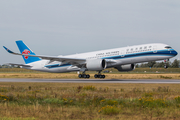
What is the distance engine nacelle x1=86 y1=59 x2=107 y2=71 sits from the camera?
3831 centimetres

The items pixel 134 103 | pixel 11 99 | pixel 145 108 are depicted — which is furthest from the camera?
pixel 11 99

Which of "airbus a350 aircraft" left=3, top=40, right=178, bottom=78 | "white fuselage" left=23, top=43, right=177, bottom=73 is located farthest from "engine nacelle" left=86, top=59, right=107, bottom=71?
"white fuselage" left=23, top=43, right=177, bottom=73

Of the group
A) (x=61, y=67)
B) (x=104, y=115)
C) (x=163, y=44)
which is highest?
(x=163, y=44)

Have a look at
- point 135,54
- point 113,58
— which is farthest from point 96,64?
point 135,54

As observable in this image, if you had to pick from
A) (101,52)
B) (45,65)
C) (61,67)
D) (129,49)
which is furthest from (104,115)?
(45,65)

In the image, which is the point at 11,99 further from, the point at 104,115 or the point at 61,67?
the point at 61,67

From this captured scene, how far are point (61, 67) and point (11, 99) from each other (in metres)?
32.2

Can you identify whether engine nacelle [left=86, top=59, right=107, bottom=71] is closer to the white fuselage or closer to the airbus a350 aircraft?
the airbus a350 aircraft

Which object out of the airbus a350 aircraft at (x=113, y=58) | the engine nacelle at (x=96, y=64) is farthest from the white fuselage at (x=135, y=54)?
the engine nacelle at (x=96, y=64)

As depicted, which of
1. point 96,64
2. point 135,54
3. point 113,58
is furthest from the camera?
point 113,58

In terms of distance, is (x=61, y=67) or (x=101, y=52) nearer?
(x=101, y=52)

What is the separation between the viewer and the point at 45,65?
48.4 meters

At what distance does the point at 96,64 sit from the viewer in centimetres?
3862

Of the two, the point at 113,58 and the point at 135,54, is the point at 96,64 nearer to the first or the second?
the point at 113,58
